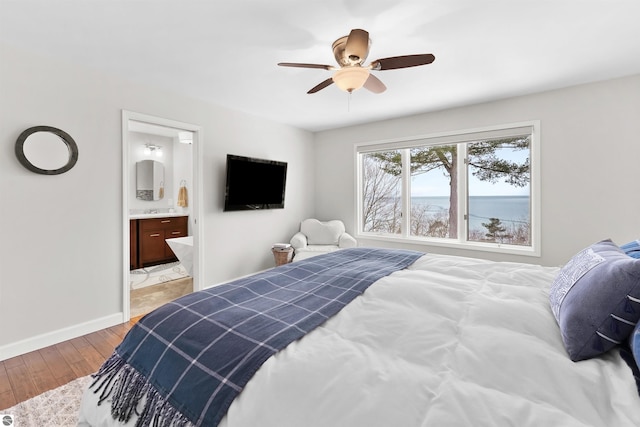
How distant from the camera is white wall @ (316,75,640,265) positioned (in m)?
2.84

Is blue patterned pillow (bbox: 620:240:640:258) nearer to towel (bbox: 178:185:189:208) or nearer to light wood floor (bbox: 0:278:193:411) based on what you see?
light wood floor (bbox: 0:278:193:411)

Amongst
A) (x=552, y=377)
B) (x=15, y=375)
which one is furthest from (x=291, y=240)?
(x=552, y=377)

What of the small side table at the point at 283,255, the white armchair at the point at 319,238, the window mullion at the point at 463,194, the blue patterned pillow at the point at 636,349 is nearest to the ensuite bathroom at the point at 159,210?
the small side table at the point at 283,255

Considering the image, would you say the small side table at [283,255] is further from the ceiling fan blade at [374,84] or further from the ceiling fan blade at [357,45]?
the ceiling fan blade at [357,45]

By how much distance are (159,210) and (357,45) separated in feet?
17.6

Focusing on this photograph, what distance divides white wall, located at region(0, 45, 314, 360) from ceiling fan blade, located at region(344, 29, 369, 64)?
234cm

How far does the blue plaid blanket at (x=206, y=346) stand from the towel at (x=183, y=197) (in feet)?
16.0

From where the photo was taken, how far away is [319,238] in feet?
15.0

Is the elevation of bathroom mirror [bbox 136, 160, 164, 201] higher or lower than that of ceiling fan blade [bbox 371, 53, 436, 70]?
lower

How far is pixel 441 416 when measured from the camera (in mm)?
679

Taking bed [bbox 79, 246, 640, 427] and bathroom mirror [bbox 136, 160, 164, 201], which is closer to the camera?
bed [bbox 79, 246, 640, 427]

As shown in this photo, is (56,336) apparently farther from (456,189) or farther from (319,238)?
(456,189)

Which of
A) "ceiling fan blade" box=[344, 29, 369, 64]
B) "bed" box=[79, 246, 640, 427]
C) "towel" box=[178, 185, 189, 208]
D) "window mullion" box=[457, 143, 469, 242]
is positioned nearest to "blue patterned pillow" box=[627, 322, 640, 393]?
"bed" box=[79, 246, 640, 427]

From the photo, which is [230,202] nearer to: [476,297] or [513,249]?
[476,297]
